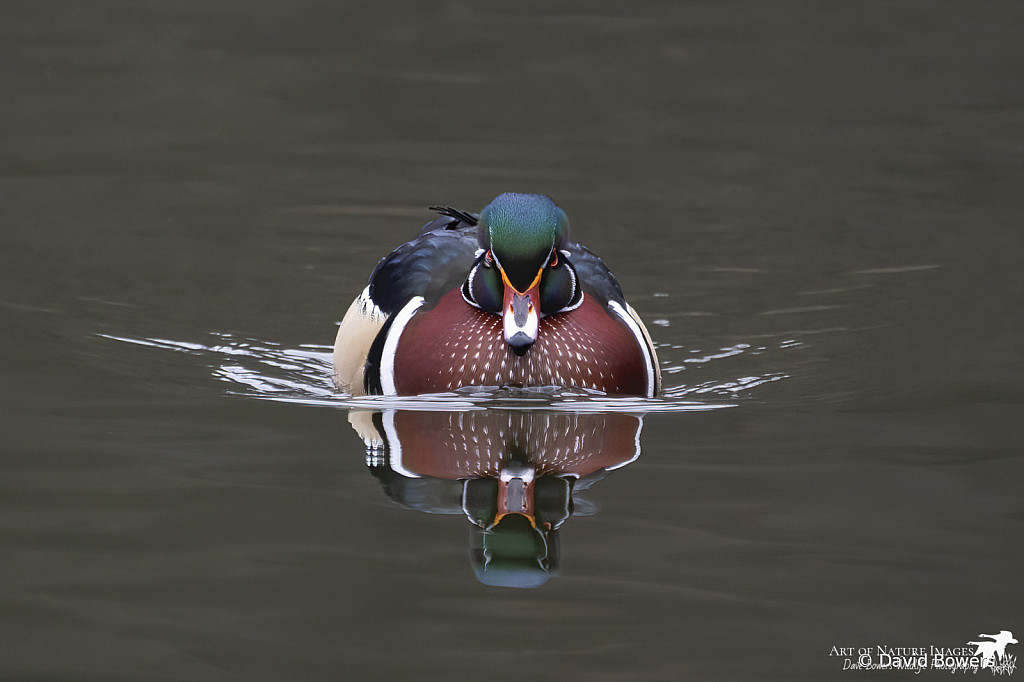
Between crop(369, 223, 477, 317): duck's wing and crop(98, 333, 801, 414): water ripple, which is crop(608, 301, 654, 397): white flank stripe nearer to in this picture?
crop(98, 333, 801, 414): water ripple

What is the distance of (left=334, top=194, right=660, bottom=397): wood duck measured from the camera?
5.88m

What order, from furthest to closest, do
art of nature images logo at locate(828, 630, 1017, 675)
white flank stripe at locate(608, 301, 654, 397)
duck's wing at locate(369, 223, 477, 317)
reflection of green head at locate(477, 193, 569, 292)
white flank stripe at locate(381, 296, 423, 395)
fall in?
duck's wing at locate(369, 223, 477, 317), white flank stripe at locate(608, 301, 654, 397), white flank stripe at locate(381, 296, 423, 395), reflection of green head at locate(477, 193, 569, 292), art of nature images logo at locate(828, 630, 1017, 675)

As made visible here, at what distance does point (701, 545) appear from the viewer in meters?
4.57

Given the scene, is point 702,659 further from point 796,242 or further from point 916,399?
point 796,242

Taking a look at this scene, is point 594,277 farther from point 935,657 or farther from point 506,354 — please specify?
point 935,657

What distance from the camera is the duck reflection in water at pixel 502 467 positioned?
4527 mm

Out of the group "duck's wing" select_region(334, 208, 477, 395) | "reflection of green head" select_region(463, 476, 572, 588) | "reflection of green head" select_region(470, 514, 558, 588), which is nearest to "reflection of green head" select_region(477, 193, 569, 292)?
"duck's wing" select_region(334, 208, 477, 395)

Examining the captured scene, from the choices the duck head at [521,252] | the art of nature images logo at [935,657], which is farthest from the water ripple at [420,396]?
the art of nature images logo at [935,657]

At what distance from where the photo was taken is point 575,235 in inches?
383

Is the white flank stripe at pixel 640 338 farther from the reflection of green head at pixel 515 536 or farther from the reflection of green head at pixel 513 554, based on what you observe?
the reflection of green head at pixel 513 554

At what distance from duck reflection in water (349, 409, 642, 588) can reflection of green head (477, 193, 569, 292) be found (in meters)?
0.57

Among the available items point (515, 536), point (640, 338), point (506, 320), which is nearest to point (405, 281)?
point (506, 320)

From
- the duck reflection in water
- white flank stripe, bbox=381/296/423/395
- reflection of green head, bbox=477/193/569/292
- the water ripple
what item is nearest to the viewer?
the duck reflection in water

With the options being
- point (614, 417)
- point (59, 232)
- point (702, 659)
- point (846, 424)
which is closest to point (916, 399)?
point (846, 424)
